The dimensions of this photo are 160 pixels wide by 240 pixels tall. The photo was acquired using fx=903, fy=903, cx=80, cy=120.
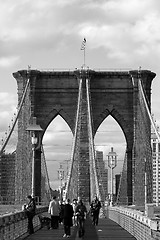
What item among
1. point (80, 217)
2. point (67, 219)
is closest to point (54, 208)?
point (80, 217)

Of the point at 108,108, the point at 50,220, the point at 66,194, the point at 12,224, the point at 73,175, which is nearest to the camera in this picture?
the point at 12,224

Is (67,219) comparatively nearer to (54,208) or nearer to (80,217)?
(80,217)

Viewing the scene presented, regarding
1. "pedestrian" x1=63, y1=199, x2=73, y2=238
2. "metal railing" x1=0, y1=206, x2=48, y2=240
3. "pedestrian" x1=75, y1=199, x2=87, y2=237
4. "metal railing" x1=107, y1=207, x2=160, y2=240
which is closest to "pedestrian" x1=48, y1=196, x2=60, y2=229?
"metal railing" x1=0, y1=206, x2=48, y2=240

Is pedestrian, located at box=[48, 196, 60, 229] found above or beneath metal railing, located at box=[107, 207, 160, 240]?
above

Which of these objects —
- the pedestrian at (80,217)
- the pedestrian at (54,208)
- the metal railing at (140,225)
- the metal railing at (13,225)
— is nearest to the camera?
the metal railing at (140,225)

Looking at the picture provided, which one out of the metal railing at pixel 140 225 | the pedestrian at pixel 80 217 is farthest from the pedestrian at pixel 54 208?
the metal railing at pixel 140 225

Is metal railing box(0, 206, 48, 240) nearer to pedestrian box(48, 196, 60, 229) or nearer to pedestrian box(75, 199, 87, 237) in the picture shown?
pedestrian box(48, 196, 60, 229)

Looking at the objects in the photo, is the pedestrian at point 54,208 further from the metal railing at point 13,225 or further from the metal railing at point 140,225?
the metal railing at point 140,225

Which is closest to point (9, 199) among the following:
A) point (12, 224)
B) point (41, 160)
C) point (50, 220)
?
point (41, 160)

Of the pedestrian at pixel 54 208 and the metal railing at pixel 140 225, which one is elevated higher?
the pedestrian at pixel 54 208

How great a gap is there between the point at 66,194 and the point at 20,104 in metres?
15.2

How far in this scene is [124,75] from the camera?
8556 cm

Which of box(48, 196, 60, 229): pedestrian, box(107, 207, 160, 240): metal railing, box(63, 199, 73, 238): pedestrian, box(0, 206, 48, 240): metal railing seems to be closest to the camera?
box(107, 207, 160, 240): metal railing

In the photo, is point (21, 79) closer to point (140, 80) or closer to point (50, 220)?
point (140, 80)
